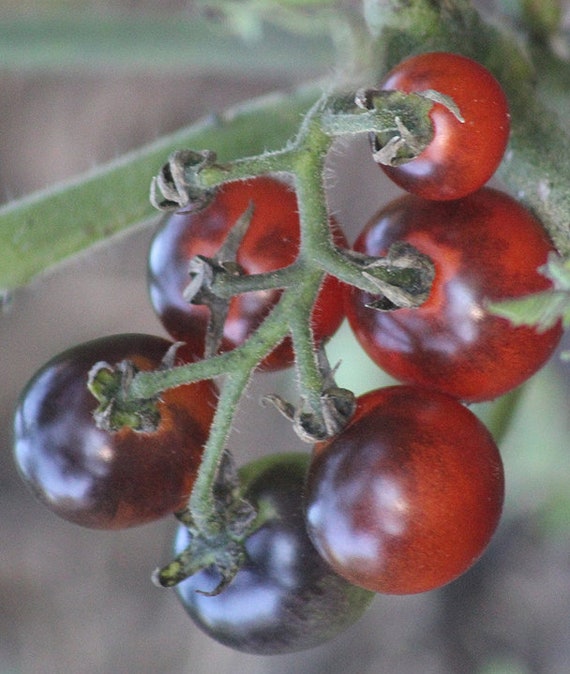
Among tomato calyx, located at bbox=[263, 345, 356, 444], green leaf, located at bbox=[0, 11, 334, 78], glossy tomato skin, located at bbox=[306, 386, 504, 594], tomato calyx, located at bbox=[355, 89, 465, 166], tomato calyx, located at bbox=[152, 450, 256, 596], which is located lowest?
green leaf, located at bbox=[0, 11, 334, 78]

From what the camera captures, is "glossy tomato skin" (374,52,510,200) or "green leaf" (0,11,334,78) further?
"green leaf" (0,11,334,78)

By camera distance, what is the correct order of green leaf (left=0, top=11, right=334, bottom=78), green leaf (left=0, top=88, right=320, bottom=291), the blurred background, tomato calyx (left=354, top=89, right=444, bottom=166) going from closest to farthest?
1. tomato calyx (left=354, top=89, right=444, bottom=166)
2. green leaf (left=0, top=88, right=320, bottom=291)
3. green leaf (left=0, top=11, right=334, bottom=78)
4. the blurred background

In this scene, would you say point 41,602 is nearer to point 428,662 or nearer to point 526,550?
point 428,662

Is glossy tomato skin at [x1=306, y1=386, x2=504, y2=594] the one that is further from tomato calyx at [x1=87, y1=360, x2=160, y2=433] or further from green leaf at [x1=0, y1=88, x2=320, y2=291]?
green leaf at [x1=0, y1=88, x2=320, y2=291]

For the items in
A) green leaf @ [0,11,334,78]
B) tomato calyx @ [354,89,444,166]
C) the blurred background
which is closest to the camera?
tomato calyx @ [354,89,444,166]

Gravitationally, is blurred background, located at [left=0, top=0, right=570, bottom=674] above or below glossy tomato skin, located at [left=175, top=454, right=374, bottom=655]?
below

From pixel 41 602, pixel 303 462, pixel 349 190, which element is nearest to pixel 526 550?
pixel 349 190

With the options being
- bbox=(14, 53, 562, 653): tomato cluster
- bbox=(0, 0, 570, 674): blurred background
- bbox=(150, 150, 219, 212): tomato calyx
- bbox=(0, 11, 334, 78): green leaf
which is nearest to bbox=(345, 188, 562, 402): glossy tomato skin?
bbox=(14, 53, 562, 653): tomato cluster
